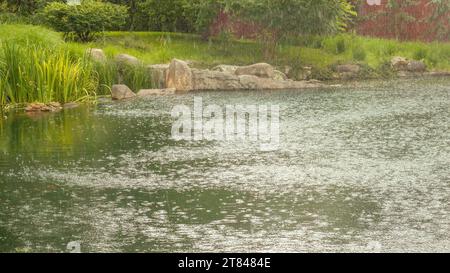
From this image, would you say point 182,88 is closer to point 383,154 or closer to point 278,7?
point 278,7

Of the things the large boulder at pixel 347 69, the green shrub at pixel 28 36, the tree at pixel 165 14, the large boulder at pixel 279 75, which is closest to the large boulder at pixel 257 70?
the large boulder at pixel 279 75

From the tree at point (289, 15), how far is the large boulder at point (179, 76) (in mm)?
4052

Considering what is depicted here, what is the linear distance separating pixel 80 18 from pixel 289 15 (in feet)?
22.8

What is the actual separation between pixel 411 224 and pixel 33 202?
4645 millimetres

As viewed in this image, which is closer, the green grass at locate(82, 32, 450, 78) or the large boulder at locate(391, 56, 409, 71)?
the green grass at locate(82, 32, 450, 78)

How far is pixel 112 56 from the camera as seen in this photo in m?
25.0

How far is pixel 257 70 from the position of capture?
2658cm

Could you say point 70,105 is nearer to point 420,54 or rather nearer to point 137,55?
point 137,55

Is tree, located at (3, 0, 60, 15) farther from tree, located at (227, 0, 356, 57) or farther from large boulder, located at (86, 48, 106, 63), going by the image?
tree, located at (227, 0, 356, 57)

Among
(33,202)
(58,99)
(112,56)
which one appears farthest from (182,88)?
(33,202)

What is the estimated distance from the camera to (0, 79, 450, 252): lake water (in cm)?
901

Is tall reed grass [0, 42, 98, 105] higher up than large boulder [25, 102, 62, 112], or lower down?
higher up

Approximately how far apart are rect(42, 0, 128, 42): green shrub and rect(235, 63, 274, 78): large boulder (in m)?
4.70

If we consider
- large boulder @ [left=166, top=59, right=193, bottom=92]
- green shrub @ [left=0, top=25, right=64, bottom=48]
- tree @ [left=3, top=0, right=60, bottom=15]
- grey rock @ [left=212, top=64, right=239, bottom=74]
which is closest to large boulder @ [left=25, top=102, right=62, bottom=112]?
green shrub @ [left=0, top=25, right=64, bottom=48]
